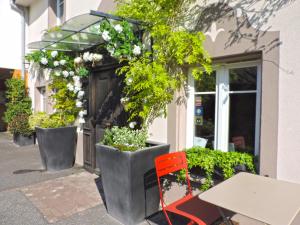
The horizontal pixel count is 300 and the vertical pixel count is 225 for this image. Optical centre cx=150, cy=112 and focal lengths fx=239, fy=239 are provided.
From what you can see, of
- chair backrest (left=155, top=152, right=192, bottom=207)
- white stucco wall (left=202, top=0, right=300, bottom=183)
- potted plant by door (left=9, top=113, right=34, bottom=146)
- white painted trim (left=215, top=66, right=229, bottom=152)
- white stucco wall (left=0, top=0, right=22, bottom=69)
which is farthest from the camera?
white stucco wall (left=0, top=0, right=22, bottom=69)

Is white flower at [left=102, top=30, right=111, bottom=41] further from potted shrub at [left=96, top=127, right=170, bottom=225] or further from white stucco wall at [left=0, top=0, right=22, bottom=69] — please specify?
white stucco wall at [left=0, top=0, right=22, bottom=69]

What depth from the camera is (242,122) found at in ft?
10.2

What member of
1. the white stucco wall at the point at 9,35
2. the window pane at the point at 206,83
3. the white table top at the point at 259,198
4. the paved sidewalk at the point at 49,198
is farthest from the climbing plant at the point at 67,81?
the white table top at the point at 259,198

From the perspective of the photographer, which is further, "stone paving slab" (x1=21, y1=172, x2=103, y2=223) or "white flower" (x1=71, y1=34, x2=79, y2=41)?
"white flower" (x1=71, y1=34, x2=79, y2=41)

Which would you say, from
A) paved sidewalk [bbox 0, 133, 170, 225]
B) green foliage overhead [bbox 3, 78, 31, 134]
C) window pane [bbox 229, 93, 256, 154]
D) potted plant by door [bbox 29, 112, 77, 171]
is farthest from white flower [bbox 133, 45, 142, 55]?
green foliage overhead [bbox 3, 78, 31, 134]

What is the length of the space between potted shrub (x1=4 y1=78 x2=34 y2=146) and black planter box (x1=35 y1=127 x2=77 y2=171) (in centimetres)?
340

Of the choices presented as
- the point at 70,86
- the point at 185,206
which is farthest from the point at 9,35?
the point at 185,206

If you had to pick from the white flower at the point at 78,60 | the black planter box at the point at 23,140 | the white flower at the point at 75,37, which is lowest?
the black planter box at the point at 23,140

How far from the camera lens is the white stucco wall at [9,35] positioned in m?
9.12

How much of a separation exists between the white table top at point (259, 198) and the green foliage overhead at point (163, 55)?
1.55 meters

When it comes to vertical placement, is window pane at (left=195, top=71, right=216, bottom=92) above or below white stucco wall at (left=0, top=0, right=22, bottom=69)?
below

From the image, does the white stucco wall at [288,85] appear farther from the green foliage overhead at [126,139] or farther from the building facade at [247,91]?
the green foliage overhead at [126,139]

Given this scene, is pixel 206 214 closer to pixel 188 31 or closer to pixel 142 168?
pixel 142 168

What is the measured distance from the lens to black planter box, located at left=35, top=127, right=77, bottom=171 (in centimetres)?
539
